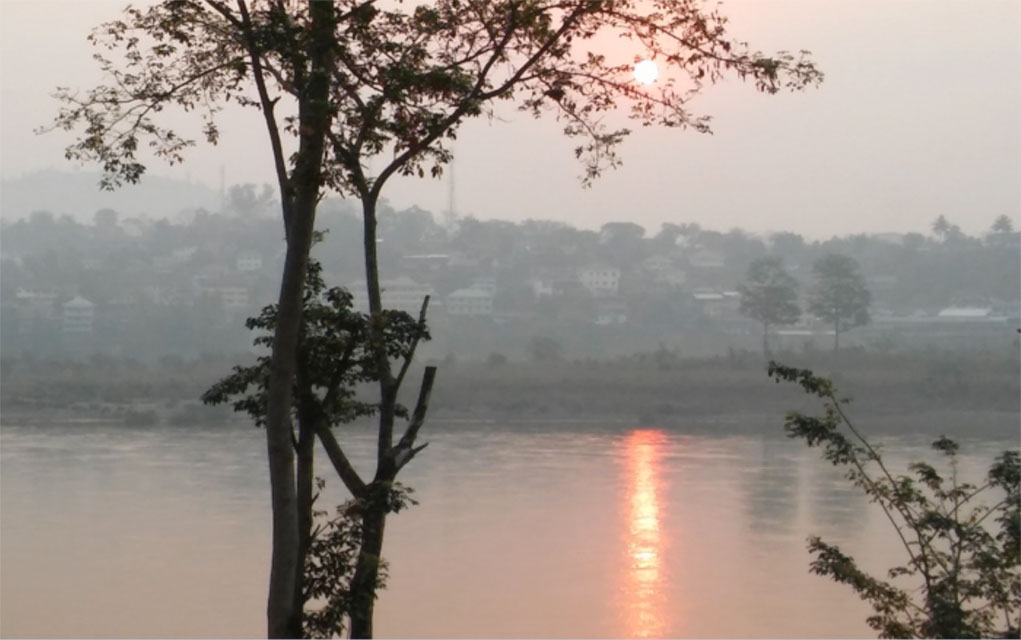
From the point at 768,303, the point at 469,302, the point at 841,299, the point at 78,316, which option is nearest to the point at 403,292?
the point at 469,302

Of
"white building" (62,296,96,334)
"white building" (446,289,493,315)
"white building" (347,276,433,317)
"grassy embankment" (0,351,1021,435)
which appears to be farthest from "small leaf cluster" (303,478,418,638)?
"white building" (62,296,96,334)

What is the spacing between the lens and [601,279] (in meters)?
28.6

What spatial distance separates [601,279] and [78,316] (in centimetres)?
969

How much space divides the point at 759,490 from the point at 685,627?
441 cm

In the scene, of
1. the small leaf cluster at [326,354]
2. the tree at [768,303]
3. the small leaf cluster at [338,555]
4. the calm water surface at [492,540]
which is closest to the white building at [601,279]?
the tree at [768,303]

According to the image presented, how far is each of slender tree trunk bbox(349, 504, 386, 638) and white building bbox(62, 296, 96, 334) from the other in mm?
22286

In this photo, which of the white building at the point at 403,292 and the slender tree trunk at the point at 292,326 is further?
the white building at the point at 403,292

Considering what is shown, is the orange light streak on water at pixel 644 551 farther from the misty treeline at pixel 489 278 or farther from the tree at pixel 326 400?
the misty treeline at pixel 489 278

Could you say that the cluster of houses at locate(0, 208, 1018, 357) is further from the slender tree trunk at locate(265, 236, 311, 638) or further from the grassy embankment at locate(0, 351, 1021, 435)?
the slender tree trunk at locate(265, 236, 311, 638)

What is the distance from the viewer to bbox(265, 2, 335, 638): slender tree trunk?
305 cm

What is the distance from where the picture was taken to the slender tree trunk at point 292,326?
3.05 meters

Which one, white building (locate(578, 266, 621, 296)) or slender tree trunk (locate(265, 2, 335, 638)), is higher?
white building (locate(578, 266, 621, 296))

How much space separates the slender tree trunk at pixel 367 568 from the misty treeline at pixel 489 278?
17.6 metres

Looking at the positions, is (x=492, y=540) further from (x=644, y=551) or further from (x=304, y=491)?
(x=304, y=491)
